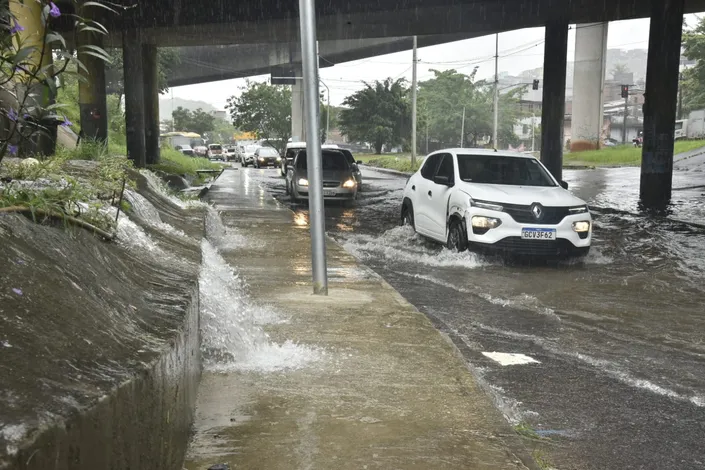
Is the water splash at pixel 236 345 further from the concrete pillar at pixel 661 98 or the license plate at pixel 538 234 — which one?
the concrete pillar at pixel 661 98

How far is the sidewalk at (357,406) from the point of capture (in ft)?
11.2

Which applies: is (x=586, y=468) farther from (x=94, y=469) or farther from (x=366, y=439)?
(x=94, y=469)

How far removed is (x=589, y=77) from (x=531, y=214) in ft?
143

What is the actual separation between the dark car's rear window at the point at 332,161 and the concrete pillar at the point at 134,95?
9.65m

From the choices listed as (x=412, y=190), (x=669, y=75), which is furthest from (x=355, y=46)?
(x=412, y=190)

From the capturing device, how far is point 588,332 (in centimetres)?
659

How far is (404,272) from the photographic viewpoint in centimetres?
964

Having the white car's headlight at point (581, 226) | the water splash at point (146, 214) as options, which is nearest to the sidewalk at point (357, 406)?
the water splash at point (146, 214)

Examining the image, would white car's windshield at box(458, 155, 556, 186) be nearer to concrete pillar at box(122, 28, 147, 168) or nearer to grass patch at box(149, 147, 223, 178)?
grass patch at box(149, 147, 223, 178)

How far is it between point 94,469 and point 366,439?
6.11 feet

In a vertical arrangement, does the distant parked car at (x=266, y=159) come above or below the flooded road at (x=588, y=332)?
above

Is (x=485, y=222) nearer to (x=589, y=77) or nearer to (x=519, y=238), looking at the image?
(x=519, y=238)

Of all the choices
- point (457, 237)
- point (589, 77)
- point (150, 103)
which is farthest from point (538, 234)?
point (589, 77)

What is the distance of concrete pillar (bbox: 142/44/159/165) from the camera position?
31.3 meters
